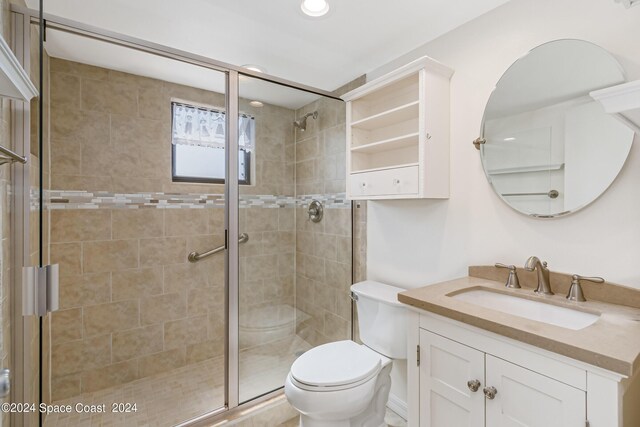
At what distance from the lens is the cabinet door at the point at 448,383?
0.98 meters

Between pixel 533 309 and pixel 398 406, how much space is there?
3.64 feet

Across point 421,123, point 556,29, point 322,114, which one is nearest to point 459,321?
point 421,123

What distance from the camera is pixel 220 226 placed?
231cm

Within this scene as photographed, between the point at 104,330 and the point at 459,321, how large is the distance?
225 cm

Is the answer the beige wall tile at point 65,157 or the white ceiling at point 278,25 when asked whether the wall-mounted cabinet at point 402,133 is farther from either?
the beige wall tile at point 65,157

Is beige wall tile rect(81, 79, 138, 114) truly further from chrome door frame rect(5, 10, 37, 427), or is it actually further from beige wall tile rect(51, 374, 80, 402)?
beige wall tile rect(51, 374, 80, 402)

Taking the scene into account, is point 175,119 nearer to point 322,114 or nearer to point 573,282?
point 322,114

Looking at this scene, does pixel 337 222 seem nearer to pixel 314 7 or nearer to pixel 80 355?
pixel 314 7

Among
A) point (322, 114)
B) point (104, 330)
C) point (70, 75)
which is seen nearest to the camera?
point (70, 75)

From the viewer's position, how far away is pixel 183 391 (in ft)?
6.58

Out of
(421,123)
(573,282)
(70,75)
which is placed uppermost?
(70,75)

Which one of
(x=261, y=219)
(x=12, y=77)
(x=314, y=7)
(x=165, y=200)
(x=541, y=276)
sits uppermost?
(x=314, y=7)

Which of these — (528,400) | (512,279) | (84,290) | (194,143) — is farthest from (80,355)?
Answer: (512,279)

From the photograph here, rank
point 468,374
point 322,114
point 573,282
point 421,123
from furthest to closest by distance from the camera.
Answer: point 322,114, point 421,123, point 573,282, point 468,374
